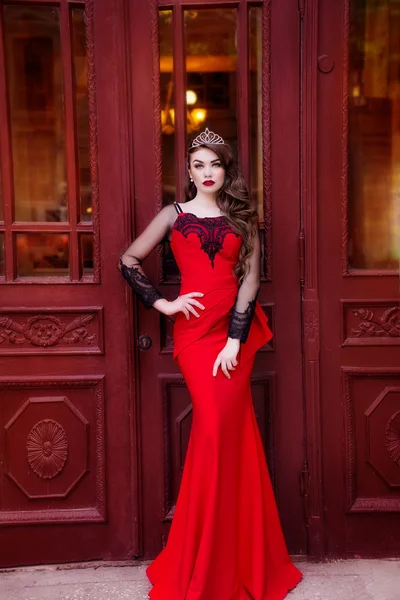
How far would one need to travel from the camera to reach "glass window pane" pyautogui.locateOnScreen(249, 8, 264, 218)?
324 centimetres

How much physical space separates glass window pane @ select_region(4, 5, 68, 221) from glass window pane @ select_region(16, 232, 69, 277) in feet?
0.32

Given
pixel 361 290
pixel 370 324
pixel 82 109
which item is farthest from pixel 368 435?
pixel 82 109

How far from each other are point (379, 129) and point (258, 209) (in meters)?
0.72

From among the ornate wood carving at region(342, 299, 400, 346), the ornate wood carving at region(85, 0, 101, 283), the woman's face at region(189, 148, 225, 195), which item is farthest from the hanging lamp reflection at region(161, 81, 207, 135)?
the ornate wood carving at region(342, 299, 400, 346)

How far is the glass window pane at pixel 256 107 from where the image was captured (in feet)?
10.6

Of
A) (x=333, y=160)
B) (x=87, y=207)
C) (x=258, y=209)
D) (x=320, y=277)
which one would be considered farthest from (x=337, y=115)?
(x=87, y=207)

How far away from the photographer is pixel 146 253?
3.01 meters

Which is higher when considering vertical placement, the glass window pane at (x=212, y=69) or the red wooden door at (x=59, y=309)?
the glass window pane at (x=212, y=69)

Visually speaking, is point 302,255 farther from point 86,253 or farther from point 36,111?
point 36,111

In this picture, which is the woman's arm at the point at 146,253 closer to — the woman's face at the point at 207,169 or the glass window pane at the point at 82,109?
the woman's face at the point at 207,169

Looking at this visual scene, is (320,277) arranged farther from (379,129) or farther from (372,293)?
(379,129)

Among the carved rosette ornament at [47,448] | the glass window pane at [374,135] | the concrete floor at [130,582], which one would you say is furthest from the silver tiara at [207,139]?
the concrete floor at [130,582]

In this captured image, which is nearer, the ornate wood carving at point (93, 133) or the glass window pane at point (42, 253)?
the ornate wood carving at point (93, 133)

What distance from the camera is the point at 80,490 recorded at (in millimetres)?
3373
